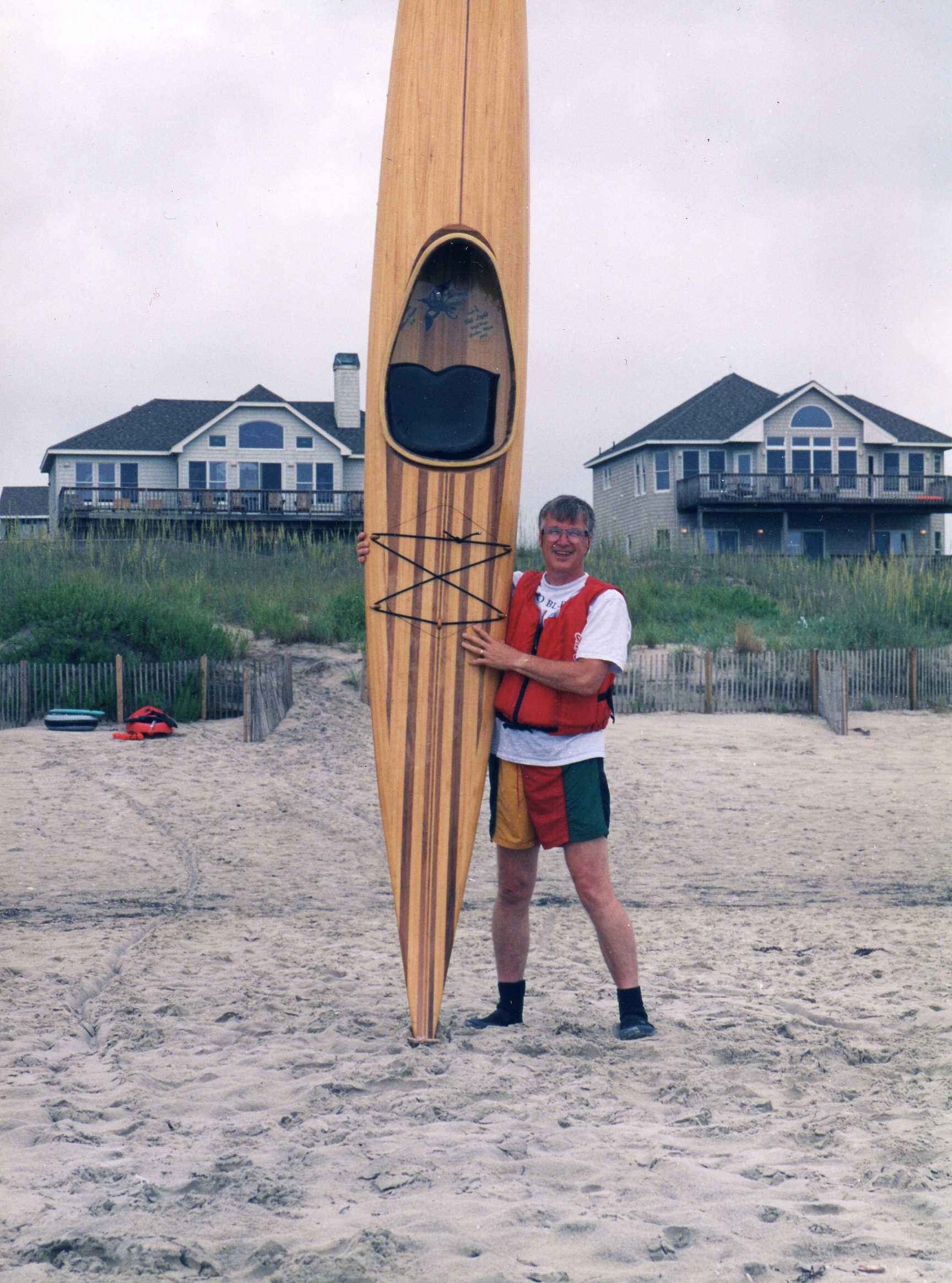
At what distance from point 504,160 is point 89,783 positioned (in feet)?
22.0

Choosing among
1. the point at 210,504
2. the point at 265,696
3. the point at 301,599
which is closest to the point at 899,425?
the point at 210,504

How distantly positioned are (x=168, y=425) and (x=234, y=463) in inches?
92.7

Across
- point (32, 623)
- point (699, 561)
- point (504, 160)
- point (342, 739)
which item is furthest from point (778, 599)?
point (504, 160)

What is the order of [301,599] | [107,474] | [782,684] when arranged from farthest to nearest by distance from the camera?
1. [107,474]
2. [301,599]
3. [782,684]

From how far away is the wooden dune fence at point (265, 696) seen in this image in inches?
432

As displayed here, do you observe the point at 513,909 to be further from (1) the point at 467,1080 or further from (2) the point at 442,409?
(2) the point at 442,409

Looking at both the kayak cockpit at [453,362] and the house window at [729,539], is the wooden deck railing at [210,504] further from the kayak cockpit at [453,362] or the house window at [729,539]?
the kayak cockpit at [453,362]

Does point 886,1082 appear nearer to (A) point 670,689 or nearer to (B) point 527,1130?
(B) point 527,1130

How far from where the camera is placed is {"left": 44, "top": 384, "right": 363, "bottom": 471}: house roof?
1120 inches

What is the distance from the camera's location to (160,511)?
2639 centimetres

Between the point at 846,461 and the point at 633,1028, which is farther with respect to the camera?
the point at 846,461

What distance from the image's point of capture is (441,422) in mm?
4465

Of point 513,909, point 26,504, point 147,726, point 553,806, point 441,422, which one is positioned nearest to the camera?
point 553,806

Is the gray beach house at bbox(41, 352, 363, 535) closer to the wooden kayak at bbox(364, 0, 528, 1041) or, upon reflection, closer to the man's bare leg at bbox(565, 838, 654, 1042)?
the wooden kayak at bbox(364, 0, 528, 1041)
